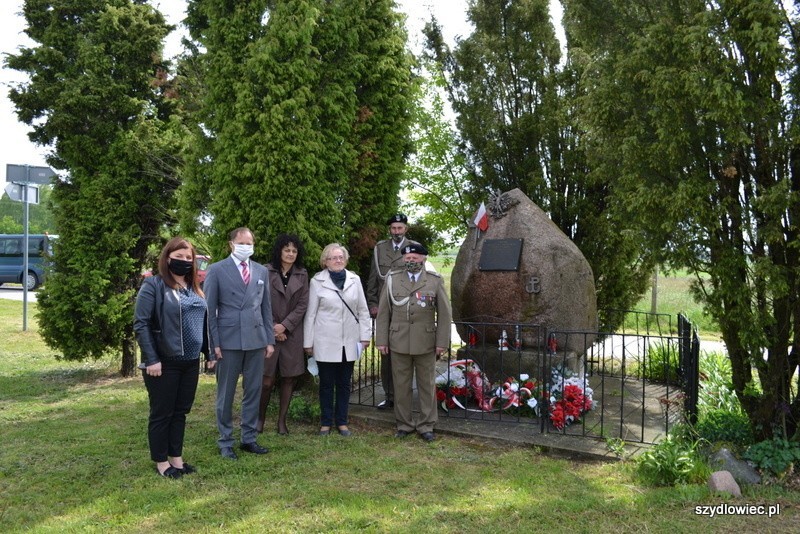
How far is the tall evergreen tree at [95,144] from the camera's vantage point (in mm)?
7906

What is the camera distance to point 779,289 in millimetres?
4156

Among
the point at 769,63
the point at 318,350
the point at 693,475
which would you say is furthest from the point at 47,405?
the point at 769,63

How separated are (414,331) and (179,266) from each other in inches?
78.6

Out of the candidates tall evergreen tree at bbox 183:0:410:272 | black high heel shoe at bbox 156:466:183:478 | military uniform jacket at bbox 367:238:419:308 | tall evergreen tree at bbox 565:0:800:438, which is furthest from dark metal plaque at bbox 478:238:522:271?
black high heel shoe at bbox 156:466:183:478

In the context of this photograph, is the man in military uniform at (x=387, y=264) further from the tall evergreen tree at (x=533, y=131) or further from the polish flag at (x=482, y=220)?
the tall evergreen tree at (x=533, y=131)

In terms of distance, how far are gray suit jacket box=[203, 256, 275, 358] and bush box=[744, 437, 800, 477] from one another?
370cm

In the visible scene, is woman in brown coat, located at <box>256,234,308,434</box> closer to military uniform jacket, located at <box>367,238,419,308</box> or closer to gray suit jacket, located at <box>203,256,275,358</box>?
gray suit jacket, located at <box>203,256,275,358</box>

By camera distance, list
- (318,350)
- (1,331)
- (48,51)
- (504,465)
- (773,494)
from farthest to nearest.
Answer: (1,331), (48,51), (318,350), (504,465), (773,494)

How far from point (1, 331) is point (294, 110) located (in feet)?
32.2

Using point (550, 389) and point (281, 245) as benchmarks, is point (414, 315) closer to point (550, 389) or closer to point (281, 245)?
point (281, 245)

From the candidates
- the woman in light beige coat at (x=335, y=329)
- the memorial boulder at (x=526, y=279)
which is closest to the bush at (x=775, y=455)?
the memorial boulder at (x=526, y=279)

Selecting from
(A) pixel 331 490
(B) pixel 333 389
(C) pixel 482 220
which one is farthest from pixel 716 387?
(A) pixel 331 490

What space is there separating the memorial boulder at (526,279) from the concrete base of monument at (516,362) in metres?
0.15

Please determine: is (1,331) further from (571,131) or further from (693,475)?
(693,475)
